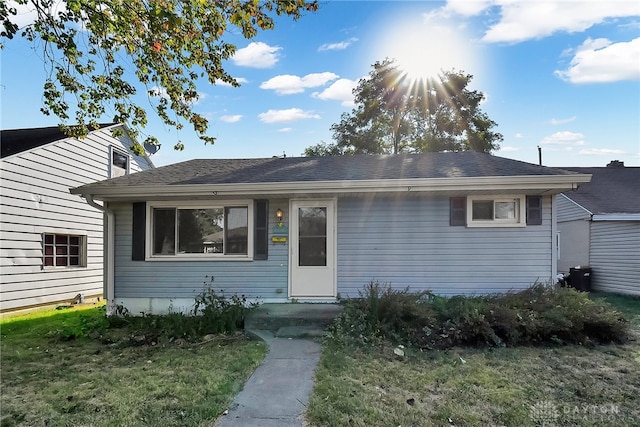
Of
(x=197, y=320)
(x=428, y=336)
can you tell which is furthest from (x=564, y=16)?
(x=197, y=320)

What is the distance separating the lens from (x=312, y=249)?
22.9 ft

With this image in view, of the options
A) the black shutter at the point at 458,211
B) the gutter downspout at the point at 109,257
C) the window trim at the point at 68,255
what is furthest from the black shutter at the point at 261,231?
the window trim at the point at 68,255

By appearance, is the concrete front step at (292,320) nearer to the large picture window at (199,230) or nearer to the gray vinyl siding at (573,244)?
the large picture window at (199,230)

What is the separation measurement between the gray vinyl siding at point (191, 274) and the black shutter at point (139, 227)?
16cm

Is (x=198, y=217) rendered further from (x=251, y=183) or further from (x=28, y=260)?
(x=28, y=260)

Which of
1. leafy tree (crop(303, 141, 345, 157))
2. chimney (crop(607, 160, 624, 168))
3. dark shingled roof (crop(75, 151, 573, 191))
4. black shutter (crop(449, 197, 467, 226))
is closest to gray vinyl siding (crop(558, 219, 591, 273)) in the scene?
chimney (crop(607, 160, 624, 168))

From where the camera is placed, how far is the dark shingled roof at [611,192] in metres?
11.2

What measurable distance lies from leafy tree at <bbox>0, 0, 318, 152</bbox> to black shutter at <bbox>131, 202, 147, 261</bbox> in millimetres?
1231

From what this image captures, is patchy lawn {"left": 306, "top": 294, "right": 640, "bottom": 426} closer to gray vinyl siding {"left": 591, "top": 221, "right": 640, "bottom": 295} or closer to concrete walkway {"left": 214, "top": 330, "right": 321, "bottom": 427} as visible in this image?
concrete walkway {"left": 214, "top": 330, "right": 321, "bottom": 427}

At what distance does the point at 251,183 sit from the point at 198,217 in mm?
1407

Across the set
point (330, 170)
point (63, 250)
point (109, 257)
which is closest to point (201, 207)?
point (109, 257)

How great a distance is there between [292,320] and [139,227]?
3.47 meters

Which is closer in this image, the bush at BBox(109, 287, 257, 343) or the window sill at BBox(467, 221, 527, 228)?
the bush at BBox(109, 287, 257, 343)

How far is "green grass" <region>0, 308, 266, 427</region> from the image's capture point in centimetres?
314
